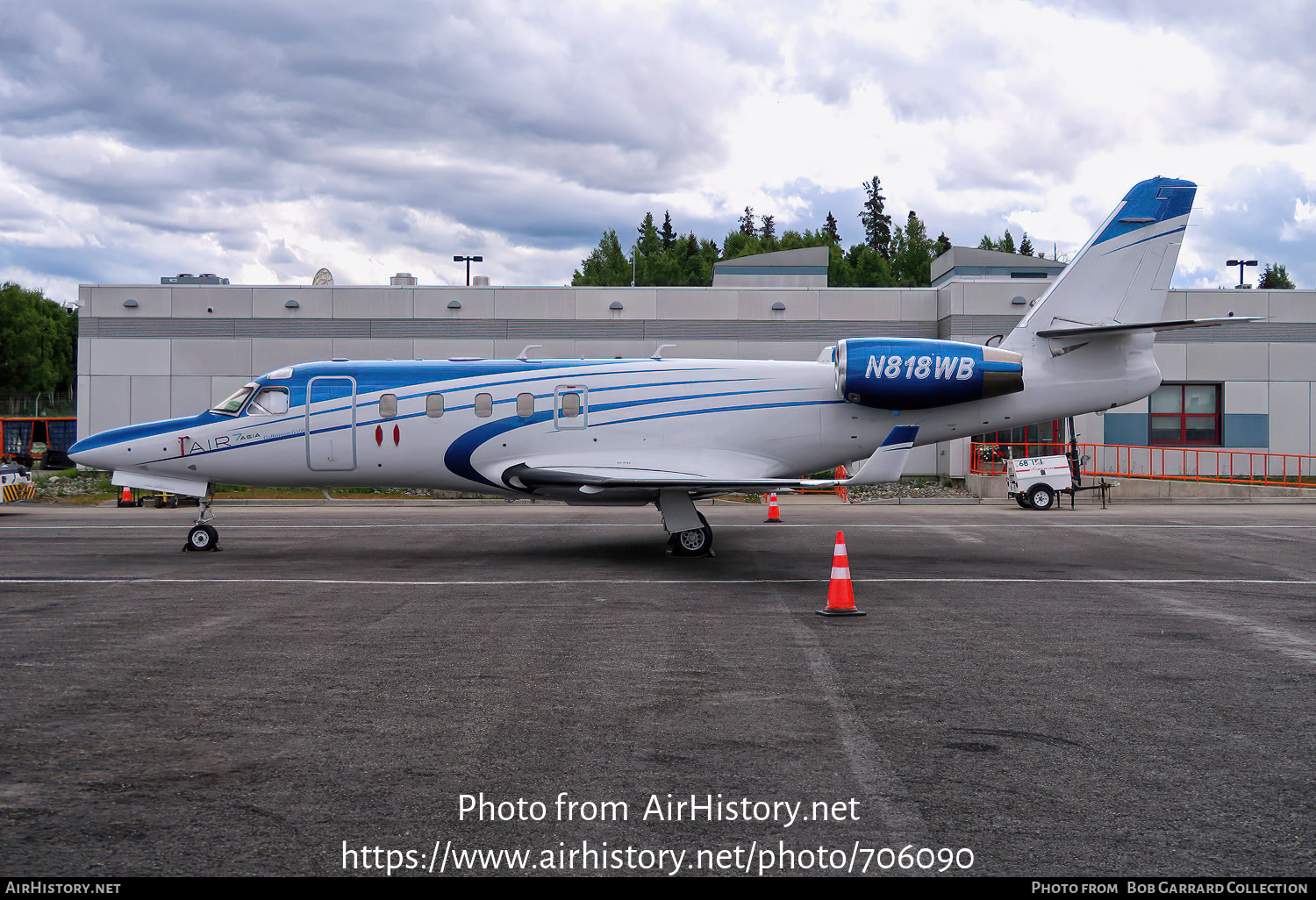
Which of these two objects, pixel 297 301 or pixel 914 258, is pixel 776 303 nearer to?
pixel 297 301

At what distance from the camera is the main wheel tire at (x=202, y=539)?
1595 centimetres

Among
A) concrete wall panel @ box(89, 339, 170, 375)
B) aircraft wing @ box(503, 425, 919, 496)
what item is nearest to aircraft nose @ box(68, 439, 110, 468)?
aircraft wing @ box(503, 425, 919, 496)

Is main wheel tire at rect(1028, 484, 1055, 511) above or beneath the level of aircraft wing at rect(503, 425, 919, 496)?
beneath

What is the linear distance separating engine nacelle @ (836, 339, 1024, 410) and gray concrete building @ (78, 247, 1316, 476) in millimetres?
18208

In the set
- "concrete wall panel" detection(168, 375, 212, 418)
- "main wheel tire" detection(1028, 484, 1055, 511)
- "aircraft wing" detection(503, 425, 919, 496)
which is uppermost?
"concrete wall panel" detection(168, 375, 212, 418)

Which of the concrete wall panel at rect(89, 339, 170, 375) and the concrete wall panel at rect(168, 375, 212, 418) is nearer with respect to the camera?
the concrete wall panel at rect(168, 375, 212, 418)

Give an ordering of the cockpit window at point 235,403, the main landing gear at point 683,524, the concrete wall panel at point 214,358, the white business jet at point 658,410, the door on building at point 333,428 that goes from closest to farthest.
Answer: the main landing gear at point 683,524, the white business jet at point 658,410, the door on building at point 333,428, the cockpit window at point 235,403, the concrete wall panel at point 214,358

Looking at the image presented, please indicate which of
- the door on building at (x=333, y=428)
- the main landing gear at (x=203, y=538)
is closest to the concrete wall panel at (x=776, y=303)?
the door on building at (x=333, y=428)

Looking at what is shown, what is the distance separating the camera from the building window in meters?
34.5

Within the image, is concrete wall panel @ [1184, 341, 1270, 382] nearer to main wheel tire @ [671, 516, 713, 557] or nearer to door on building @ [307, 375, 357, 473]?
main wheel tire @ [671, 516, 713, 557]

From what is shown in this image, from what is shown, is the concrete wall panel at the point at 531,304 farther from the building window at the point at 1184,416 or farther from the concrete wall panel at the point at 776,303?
the building window at the point at 1184,416

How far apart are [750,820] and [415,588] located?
27.4 ft

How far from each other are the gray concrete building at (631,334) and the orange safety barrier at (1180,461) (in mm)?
457

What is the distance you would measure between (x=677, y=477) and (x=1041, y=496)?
1546cm
